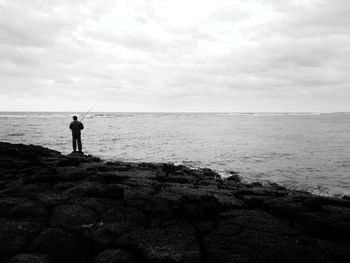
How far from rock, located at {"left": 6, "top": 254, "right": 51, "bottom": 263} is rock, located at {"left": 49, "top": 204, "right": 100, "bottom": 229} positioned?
903mm

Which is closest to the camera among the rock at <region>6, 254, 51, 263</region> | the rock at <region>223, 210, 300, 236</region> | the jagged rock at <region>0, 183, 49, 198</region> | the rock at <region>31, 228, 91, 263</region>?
the rock at <region>6, 254, 51, 263</region>

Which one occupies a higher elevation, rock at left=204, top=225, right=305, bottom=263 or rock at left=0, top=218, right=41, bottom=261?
rock at left=0, top=218, right=41, bottom=261

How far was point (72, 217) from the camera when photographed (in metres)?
4.97

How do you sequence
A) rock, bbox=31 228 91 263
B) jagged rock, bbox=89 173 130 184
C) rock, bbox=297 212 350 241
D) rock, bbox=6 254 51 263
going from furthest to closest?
jagged rock, bbox=89 173 130 184
rock, bbox=297 212 350 241
rock, bbox=31 228 91 263
rock, bbox=6 254 51 263

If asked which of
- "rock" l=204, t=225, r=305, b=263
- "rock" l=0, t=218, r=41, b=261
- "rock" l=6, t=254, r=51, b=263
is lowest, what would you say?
"rock" l=204, t=225, r=305, b=263

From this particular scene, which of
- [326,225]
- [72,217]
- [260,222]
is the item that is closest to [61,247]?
[72,217]

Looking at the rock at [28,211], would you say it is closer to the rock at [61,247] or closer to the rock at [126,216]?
the rock at [61,247]

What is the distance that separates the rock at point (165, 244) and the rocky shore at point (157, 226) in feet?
0.05

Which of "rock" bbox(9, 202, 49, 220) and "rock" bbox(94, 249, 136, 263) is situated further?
"rock" bbox(9, 202, 49, 220)

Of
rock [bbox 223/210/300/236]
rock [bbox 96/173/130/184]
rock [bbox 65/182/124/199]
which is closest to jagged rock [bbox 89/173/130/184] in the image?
rock [bbox 96/173/130/184]

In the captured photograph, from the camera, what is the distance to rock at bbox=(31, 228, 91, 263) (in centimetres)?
390

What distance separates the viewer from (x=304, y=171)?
14.4m

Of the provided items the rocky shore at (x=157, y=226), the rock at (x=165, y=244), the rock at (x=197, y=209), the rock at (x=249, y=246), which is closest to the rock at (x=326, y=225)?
the rocky shore at (x=157, y=226)

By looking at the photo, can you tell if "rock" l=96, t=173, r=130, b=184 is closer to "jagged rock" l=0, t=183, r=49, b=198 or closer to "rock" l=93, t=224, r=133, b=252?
"jagged rock" l=0, t=183, r=49, b=198
